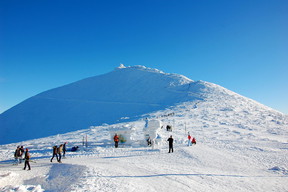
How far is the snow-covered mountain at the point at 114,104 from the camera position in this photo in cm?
5273

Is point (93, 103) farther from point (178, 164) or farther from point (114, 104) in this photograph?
point (178, 164)

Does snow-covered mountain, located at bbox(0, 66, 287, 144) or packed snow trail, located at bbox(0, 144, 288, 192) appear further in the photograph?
snow-covered mountain, located at bbox(0, 66, 287, 144)

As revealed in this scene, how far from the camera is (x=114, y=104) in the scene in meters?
66.9

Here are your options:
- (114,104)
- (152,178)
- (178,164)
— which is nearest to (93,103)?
(114,104)

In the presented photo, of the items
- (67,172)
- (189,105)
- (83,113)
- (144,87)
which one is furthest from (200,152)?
(144,87)

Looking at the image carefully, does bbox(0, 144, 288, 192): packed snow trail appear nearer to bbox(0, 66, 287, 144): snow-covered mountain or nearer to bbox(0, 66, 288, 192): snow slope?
bbox(0, 66, 288, 192): snow slope

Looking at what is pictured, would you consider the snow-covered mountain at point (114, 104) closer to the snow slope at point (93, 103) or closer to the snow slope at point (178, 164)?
the snow slope at point (93, 103)

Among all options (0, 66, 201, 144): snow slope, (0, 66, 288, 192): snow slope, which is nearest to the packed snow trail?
(0, 66, 288, 192): snow slope

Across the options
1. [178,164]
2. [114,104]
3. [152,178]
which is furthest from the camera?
[114,104]

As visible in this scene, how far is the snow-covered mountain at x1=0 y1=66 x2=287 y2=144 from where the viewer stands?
173ft

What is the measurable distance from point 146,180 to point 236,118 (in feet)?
123

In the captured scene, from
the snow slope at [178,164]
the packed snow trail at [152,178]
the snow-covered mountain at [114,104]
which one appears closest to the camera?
the packed snow trail at [152,178]

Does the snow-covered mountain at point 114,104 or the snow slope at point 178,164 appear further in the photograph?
the snow-covered mountain at point 114,104

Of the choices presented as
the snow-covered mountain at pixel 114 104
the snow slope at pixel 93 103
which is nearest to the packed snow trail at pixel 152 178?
the snow-covered mountain at pixel 114 104
